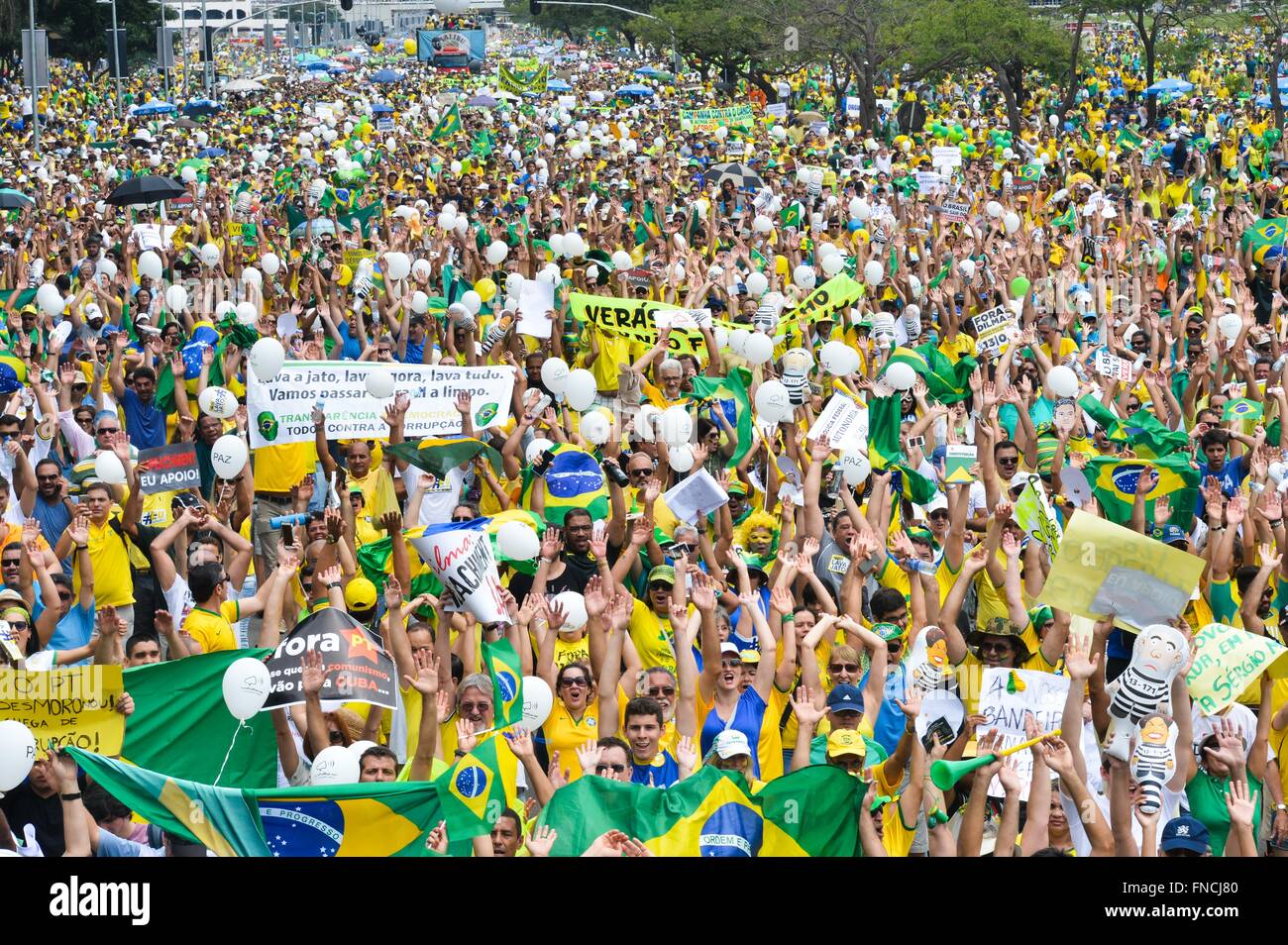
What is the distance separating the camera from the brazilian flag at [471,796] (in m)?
5.70

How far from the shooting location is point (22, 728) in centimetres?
574

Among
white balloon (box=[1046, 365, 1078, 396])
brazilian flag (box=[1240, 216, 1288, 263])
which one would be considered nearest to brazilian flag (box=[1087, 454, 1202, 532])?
white balloon (box=[1046, 365, 1078, 396])

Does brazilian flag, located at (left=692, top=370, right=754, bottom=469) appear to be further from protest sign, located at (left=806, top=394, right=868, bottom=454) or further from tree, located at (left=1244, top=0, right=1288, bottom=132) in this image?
tree, located at (left=1244, top=0, right=1288, bottom=132)

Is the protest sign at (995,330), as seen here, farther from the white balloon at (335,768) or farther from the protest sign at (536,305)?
the white balloon at (335,768)

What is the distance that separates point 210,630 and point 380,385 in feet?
8.87

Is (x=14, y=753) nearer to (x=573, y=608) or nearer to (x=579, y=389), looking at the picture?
(x=573, y=608)

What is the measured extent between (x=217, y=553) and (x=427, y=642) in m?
1.66

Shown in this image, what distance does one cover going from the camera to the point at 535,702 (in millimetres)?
6695

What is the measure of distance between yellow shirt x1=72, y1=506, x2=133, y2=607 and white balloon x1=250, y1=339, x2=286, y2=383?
187cm

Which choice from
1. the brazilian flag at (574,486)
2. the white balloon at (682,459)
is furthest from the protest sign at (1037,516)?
the brazilian flag at (574,486)

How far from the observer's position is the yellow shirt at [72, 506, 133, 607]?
28.0ft

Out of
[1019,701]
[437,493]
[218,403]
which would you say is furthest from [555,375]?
[1019,701]
